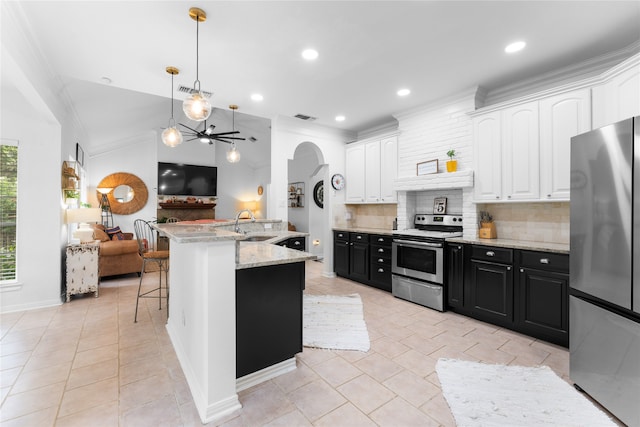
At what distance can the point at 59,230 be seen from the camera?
3836mm

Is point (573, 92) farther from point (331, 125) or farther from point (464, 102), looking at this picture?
point (331, 125)

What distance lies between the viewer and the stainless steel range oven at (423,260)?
3.63 m

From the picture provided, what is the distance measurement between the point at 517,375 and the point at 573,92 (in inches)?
104

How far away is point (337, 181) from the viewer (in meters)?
5.41

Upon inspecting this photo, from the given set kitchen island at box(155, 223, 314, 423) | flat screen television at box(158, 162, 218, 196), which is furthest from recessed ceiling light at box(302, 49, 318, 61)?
flat screen television at box(158, 162, 218, 196)

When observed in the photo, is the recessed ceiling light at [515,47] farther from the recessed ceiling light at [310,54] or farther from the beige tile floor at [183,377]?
the beige tile floor at [183,377]

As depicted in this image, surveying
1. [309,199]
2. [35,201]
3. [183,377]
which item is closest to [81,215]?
[35,201]

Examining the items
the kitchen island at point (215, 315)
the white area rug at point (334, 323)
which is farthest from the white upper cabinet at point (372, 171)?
the kitchen island at point (215, 315)

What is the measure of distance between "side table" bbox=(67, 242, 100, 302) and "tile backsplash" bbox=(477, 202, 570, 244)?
5.21 metres

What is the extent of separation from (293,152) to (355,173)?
3.87 ft

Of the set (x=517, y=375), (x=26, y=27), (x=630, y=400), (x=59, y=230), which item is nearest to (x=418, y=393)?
(x=517, y=375)

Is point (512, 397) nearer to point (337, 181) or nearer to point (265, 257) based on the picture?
point (265, 257)

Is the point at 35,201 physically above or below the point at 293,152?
below

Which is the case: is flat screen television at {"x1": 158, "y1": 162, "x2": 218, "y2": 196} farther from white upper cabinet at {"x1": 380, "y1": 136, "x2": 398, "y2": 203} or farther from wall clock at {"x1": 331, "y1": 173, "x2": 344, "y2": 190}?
white upper cabinet at {"x1": 380, "y1": 136, "x2": 398, "y2": 203}
